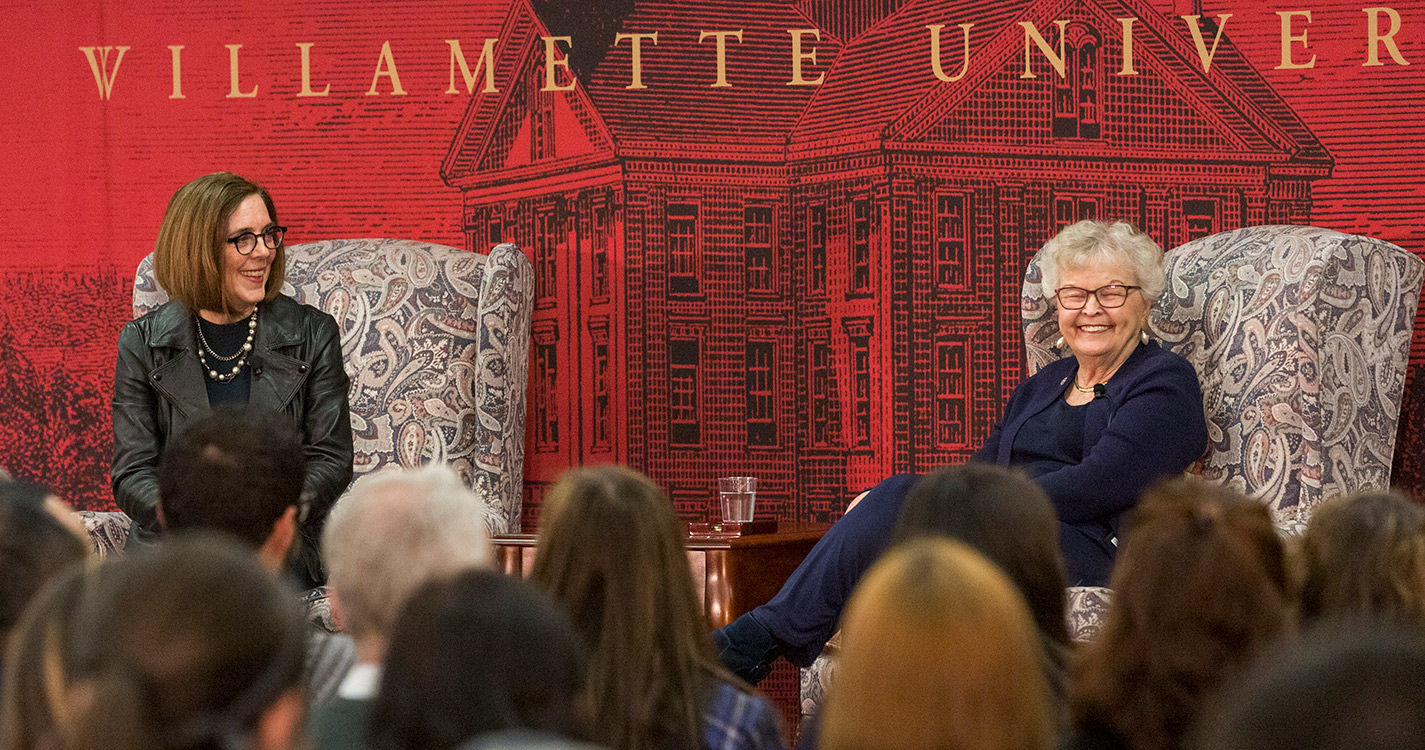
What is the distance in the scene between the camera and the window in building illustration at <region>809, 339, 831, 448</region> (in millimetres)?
4141

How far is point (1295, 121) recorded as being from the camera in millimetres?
3982

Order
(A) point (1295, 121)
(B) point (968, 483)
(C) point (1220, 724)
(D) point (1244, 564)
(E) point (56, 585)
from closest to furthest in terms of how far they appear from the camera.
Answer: (C) point (1220, 724) → (E) point (56, 585) → (D) point (1244, 564) → (B) point (968, 483) → (A) point (1295, 121)

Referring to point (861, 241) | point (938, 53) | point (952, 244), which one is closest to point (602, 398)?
point (861, 241)

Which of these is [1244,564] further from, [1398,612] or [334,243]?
[334,243]

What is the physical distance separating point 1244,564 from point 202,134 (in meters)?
3.60

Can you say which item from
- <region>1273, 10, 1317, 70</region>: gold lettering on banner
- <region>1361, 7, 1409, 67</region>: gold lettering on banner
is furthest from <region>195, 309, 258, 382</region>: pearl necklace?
<region>1361, 7, 1409, 67</region>: gold lettering on banner

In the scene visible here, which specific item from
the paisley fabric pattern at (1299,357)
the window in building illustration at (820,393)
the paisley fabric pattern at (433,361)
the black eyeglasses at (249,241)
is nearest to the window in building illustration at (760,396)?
the window in building illustration at (820,393)

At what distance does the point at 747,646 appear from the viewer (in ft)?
9.65

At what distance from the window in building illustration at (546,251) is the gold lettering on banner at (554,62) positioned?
0.36 metres

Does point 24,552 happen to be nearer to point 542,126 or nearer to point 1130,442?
point 1130,442

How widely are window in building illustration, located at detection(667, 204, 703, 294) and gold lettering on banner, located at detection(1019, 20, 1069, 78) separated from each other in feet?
3.23

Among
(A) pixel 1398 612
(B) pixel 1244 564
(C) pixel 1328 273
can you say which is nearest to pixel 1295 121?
(C) pixel 1328 273

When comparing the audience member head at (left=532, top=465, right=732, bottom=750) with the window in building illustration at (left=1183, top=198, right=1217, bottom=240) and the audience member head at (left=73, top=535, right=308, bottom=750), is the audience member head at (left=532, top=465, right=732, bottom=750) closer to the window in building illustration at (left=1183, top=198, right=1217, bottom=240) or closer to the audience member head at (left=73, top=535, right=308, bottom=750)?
the audience member head at (left=73, top=535, right=308, bottom=750)

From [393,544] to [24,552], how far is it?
1.21ft
